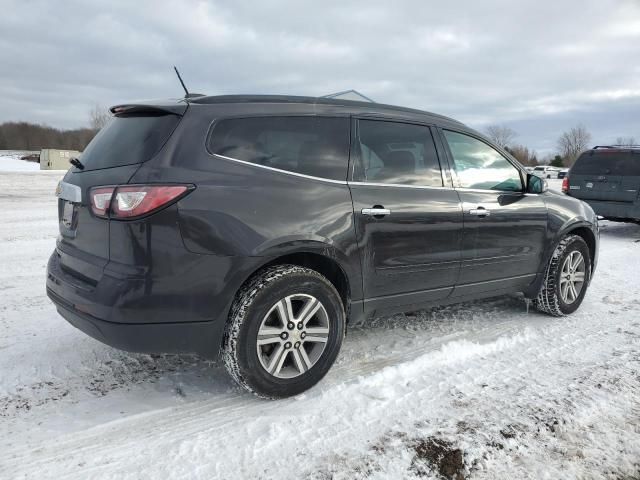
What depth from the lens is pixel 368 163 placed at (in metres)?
3.29

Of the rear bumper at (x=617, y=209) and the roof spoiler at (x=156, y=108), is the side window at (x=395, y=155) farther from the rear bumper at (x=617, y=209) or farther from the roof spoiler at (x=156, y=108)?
the rear bumper at (x=617, y=209)

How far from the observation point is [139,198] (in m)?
2.49

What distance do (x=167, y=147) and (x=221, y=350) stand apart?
3.84 feet

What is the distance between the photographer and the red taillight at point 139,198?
2.48 meters

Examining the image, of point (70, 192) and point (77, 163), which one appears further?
point (77, 163)

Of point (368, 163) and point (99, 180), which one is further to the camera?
point (368, 163)

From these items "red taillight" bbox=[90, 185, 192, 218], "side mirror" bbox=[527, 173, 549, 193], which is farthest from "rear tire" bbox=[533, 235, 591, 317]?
"red taillight" bbox=[90, 185, 192, 218]

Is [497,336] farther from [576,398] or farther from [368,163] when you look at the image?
[368,163]

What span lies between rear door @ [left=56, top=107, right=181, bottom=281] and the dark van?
923 centimetres

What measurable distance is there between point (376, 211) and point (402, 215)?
226 mm

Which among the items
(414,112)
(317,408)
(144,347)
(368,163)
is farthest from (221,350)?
(414,112)

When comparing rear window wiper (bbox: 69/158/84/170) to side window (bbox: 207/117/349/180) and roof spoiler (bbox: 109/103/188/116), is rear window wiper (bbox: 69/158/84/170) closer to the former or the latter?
roof spoiler (bbox: 109/103/188/116)

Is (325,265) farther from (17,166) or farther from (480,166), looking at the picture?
(17,166)

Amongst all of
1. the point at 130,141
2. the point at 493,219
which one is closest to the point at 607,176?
the point at 493,219
